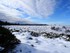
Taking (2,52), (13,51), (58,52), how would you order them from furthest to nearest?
(58,52) < (13,51) < (2,52)

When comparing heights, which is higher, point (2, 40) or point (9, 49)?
point (2, 40)

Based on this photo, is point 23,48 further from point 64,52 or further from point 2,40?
point 64,52

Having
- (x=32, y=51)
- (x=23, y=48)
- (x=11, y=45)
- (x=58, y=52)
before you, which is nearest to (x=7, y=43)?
(x=11, y=45)

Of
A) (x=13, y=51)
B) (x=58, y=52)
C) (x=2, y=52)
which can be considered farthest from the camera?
(x=58, y=52)

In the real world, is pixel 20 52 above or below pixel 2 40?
below

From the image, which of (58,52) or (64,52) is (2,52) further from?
(64,52)

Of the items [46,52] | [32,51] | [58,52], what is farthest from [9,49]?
[58,52]

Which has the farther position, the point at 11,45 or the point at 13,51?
the point at 11,45

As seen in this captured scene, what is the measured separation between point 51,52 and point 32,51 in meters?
1.34

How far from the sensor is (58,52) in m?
8.92

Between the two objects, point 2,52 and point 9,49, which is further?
point 9,49

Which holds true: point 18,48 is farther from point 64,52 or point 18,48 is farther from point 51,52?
point 64,52

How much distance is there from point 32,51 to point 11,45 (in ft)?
5.41

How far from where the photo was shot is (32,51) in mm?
8711
